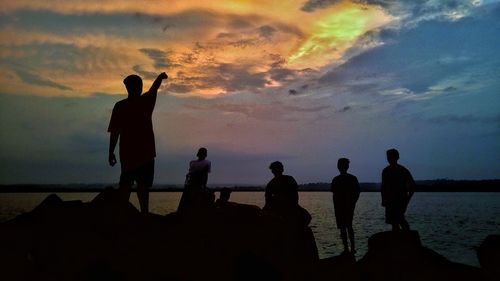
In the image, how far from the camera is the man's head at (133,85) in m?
6.87

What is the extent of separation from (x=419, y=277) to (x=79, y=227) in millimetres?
5267

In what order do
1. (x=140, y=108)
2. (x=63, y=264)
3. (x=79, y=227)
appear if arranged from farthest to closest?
1. (x=140, y=108)
2. (x=79, y=227)
3. (x=63, y=264)

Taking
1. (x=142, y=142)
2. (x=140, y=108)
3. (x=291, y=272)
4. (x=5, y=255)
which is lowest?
(x=291, y=272)

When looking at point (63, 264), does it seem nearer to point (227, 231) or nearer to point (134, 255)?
point (134, 255)

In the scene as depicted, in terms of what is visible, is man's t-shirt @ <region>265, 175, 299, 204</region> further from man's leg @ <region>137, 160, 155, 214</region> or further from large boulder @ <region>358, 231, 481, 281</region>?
man's leg @ <region>137, 160, 155, 214</region>

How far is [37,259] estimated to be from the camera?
5.90m

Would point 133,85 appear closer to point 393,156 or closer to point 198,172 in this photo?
point 198,172

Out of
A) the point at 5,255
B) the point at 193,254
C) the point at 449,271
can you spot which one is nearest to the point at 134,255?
the point at 193,254

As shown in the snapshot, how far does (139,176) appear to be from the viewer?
277 inches

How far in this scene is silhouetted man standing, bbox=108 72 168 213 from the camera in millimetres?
6910

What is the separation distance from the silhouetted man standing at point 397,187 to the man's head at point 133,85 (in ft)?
20.2

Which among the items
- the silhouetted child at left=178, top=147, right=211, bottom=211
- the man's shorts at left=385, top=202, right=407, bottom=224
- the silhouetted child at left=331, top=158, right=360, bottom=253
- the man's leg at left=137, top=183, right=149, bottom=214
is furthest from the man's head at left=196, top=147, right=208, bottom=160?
the man's shorts at left=385, top=202, right=407, bottom=224

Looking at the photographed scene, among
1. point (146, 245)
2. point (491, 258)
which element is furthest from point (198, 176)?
point (491, 258)

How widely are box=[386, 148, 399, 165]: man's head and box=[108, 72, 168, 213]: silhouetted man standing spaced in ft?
19.0
